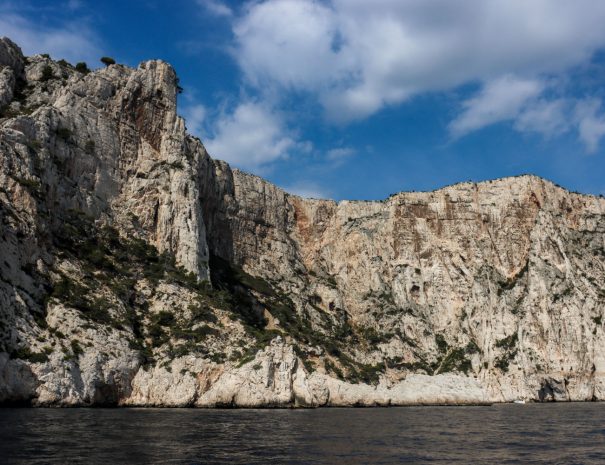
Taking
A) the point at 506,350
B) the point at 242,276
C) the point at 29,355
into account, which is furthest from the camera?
the point at 242,276

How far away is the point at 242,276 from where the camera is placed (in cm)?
9856

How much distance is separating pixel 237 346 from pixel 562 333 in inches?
2276

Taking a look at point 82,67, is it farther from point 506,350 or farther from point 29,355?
point 506,350

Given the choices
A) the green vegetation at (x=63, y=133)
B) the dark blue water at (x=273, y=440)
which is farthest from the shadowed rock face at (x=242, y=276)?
the dark blue water at (x=273, y=440)

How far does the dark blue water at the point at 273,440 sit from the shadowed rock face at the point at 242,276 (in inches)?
498

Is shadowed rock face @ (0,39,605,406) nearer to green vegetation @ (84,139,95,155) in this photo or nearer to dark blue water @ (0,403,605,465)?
green vegetation @ (84,139,95,155)

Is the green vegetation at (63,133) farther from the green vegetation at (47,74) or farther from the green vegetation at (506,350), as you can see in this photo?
the green vegetation at (506,350)

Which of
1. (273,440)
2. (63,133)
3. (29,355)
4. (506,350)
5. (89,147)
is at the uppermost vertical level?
(63,133)

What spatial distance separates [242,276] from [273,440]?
67.1 meters

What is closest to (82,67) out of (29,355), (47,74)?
(47,74)

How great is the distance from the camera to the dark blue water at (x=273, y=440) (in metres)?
25.1

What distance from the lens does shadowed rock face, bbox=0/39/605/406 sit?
58000mm

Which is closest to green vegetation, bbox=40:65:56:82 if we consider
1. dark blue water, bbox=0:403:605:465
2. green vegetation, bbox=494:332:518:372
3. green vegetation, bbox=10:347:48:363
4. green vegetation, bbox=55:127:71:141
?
green vegetation, bbox=55:127:71:141

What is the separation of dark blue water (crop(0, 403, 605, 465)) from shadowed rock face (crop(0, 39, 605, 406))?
12657 mm
